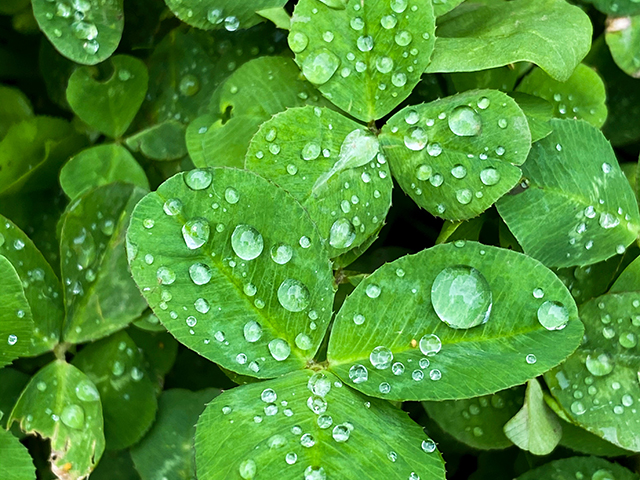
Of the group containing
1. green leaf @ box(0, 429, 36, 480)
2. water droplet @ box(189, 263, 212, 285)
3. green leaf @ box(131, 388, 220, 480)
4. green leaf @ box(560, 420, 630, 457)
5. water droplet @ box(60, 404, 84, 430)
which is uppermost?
water droplet @ box(189, 263, 212, 285)

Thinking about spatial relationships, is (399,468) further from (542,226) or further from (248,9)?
(248,9)

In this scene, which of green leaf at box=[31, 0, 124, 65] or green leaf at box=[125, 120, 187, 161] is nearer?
green leaf at box=[31, 0, 124, 65]

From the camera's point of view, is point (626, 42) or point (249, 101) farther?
point (626, 42)

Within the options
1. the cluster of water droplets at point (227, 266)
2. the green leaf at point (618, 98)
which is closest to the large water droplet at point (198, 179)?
the cluster of water droplets at point (227, 266)

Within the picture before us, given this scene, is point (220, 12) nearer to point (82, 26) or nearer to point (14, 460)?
point (82, 26)

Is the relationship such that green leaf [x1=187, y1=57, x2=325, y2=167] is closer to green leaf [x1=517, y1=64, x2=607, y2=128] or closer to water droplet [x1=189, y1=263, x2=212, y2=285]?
water droplet [x1=189, y1=263, x2=212, y2=285]

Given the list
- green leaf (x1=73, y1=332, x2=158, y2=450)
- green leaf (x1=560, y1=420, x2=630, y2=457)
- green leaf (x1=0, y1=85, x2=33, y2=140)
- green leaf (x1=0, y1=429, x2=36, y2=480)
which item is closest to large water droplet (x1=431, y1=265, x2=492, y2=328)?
green leaf (x1=560, y1=420, x2=630, y2=457)

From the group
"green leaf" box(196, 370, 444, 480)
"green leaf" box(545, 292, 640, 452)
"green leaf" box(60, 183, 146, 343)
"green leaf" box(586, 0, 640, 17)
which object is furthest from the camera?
"green leaf" box(586, 0, 640, 17)

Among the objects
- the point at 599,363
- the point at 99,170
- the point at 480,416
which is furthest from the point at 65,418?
the point at 599,363
